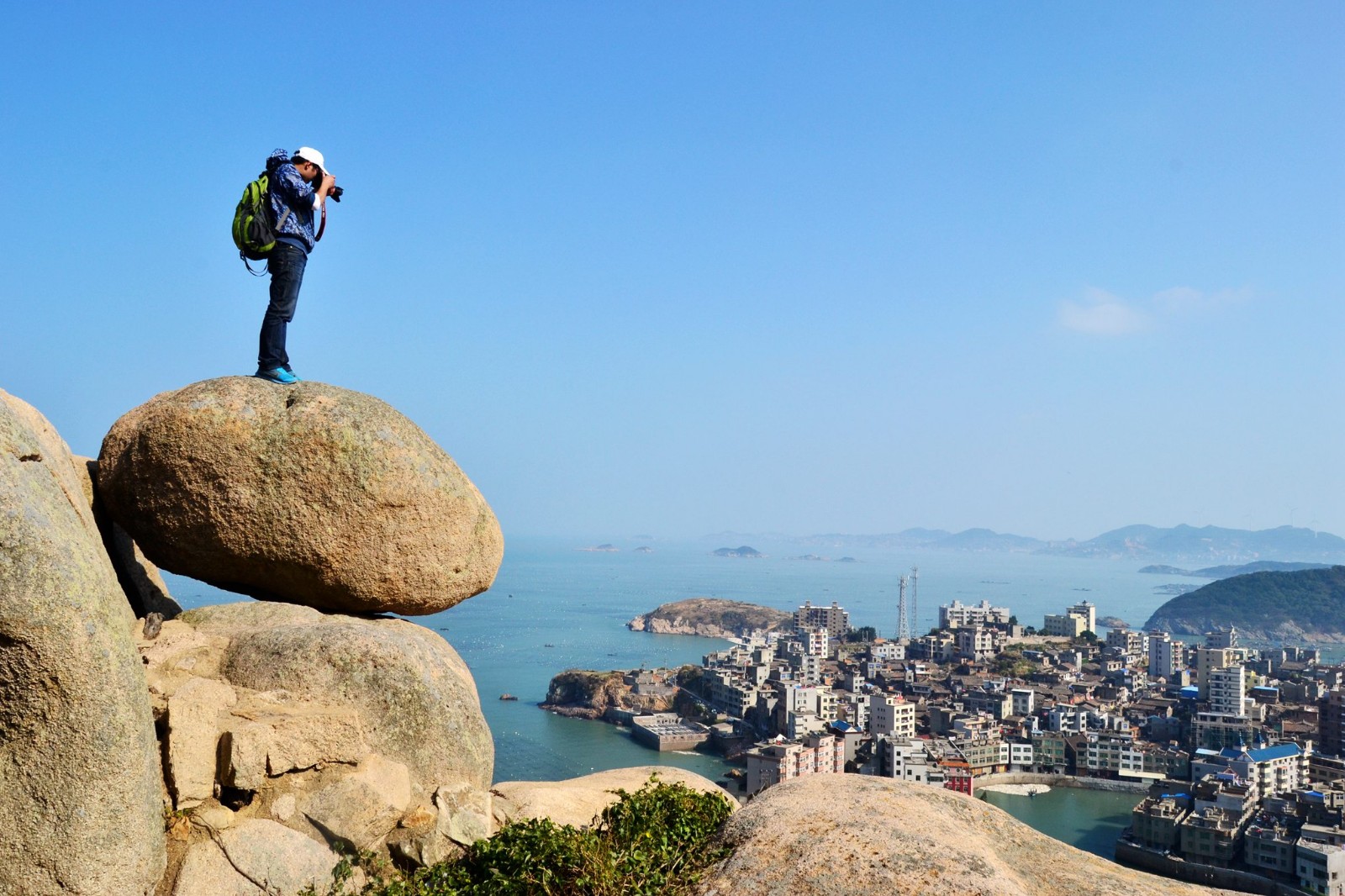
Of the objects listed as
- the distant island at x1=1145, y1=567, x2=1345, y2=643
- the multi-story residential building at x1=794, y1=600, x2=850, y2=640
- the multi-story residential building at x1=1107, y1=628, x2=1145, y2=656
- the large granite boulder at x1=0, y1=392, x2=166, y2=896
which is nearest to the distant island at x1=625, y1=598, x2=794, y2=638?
the multi-story residential building at x1=794, y1=600, x2=850, y2=640

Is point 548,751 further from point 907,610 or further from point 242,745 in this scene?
point 907,610

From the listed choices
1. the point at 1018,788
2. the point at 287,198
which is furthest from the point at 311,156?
the point at 1018,788

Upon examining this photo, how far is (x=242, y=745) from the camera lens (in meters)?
4.27

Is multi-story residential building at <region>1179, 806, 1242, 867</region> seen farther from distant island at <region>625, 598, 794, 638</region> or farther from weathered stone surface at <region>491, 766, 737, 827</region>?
distant island at <region>625, 598, 794, 638</region>

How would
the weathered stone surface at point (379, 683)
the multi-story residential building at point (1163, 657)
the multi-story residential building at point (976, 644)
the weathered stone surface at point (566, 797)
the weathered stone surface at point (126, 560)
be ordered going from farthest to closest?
the multi-story residential building at point (976, 644)
the multi-story residential building at point (1163, 657)
the weathered stone surface at point (126, 560)
the weathered stone surface at point (566, 797)
the weathered stone surface at point (379, 683)

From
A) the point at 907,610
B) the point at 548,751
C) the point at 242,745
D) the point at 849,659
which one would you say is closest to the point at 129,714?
the point at 242,745

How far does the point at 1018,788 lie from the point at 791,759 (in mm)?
11393

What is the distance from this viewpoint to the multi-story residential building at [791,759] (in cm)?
3059

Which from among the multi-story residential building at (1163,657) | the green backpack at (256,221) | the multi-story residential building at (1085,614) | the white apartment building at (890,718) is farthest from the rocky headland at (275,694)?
the multi-story residential building at (1085,614)

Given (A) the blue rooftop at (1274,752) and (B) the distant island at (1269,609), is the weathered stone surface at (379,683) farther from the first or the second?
(B) the distant island at (1269,609)

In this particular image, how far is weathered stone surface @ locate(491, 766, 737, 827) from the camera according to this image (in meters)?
5.11

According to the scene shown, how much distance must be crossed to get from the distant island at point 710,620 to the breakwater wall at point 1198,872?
2235 inches

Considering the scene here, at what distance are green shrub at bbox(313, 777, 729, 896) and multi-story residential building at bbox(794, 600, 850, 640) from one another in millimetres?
78677

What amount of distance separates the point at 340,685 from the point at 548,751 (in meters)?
32.0
